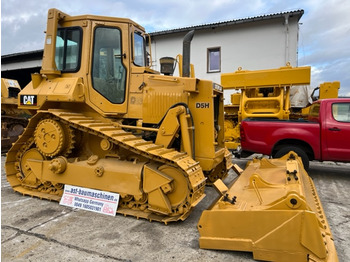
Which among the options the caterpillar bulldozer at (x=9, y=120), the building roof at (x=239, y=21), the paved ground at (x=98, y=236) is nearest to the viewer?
the paved ground at (x=98, y=236)

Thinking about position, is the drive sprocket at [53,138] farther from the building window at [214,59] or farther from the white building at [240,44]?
the building window at [214,59]

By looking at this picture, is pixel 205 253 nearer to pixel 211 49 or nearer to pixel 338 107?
pixel 338 107

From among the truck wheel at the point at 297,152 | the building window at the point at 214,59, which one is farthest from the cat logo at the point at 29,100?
the building window at the point at 214,59

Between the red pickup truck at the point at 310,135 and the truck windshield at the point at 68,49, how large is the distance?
4.27m

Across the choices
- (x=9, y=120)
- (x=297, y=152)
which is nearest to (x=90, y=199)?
(x=297, y=152)

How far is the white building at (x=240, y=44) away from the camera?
40.8 ft

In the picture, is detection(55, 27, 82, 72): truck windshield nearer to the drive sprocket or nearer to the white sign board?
the drive sprocket

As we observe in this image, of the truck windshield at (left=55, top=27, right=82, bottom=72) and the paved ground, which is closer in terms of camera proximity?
the paved ground

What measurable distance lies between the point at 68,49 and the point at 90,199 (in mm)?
2742

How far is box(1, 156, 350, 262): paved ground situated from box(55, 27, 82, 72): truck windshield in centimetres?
242

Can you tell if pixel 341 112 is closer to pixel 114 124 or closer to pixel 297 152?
pixel 297 152

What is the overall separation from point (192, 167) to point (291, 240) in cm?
157

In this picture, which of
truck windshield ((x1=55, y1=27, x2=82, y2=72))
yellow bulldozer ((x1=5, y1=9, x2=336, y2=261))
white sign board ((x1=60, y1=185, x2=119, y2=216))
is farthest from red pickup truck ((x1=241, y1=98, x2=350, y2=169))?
truck windshield ((x1=55, y1=27, x2=82, y2=72))

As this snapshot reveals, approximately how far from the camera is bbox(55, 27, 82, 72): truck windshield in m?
4.99
